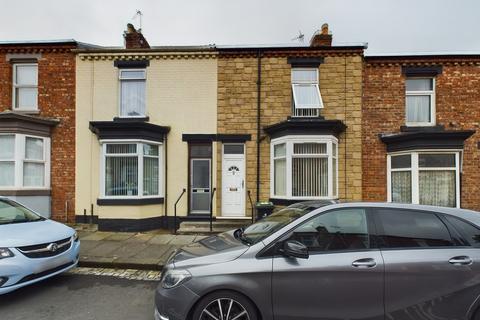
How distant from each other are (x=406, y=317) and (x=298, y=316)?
1.08m

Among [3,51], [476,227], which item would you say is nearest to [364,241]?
[476,227]

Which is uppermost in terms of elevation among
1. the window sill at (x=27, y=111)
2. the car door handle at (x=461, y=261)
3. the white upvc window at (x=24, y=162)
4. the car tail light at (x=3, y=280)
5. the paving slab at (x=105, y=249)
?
the window sill at (x=27, y=111)

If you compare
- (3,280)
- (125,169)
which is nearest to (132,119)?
(125,169)

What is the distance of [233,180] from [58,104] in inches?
250

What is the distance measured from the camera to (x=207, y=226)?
9180mm

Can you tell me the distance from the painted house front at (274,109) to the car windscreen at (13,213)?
5344 mm

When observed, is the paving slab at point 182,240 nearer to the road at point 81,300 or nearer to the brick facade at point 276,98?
the brick facade at point 276,98

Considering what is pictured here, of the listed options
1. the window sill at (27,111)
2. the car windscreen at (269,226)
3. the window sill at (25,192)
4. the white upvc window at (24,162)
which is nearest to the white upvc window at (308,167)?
the car windscreen at (269,226)

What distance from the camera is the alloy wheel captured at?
3.10 m

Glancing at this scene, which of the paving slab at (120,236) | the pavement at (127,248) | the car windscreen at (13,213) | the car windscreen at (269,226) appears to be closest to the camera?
the car windscreen at (269,226)

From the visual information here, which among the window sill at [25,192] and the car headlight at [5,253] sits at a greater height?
the window sill at [25,192]

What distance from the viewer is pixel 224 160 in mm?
9891

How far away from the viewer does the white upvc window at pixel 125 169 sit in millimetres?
9258

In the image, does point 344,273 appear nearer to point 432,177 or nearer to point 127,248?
point 127,248
